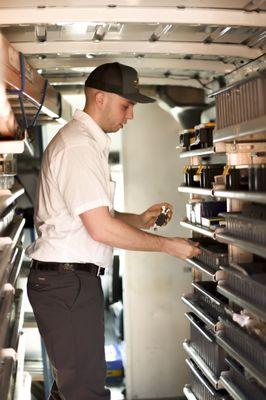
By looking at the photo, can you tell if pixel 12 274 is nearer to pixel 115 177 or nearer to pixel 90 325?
pixel 90 325

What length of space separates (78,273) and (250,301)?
0.93m

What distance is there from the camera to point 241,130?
259 centimetres

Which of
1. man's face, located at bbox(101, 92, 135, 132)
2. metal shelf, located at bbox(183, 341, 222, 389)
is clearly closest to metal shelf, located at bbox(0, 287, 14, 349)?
man's face, located at bbox(101, 92, 135, 132)

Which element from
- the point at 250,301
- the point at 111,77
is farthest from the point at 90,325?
the point at 111,77

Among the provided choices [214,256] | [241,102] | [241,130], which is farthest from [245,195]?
[214,256]

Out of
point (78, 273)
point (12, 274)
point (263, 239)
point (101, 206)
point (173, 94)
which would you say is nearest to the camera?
point (263, 239)

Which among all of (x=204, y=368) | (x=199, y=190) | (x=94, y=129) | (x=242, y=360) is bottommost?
(x=204, y=368)

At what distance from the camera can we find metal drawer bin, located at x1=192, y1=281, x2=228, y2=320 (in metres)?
3.25

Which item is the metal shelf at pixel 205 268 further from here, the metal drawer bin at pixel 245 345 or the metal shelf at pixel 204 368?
the metal shelf at pixel 204 368

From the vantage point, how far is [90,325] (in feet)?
10.3

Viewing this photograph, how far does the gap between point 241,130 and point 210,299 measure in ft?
3.96

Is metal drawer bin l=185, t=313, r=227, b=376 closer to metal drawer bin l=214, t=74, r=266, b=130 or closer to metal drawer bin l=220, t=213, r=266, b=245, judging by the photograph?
metal drawer bin l=220, t=213, r=266, b=245

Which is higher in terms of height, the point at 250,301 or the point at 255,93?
the point at 255,93

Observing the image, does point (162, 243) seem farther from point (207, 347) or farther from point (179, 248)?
point (207, 347)
